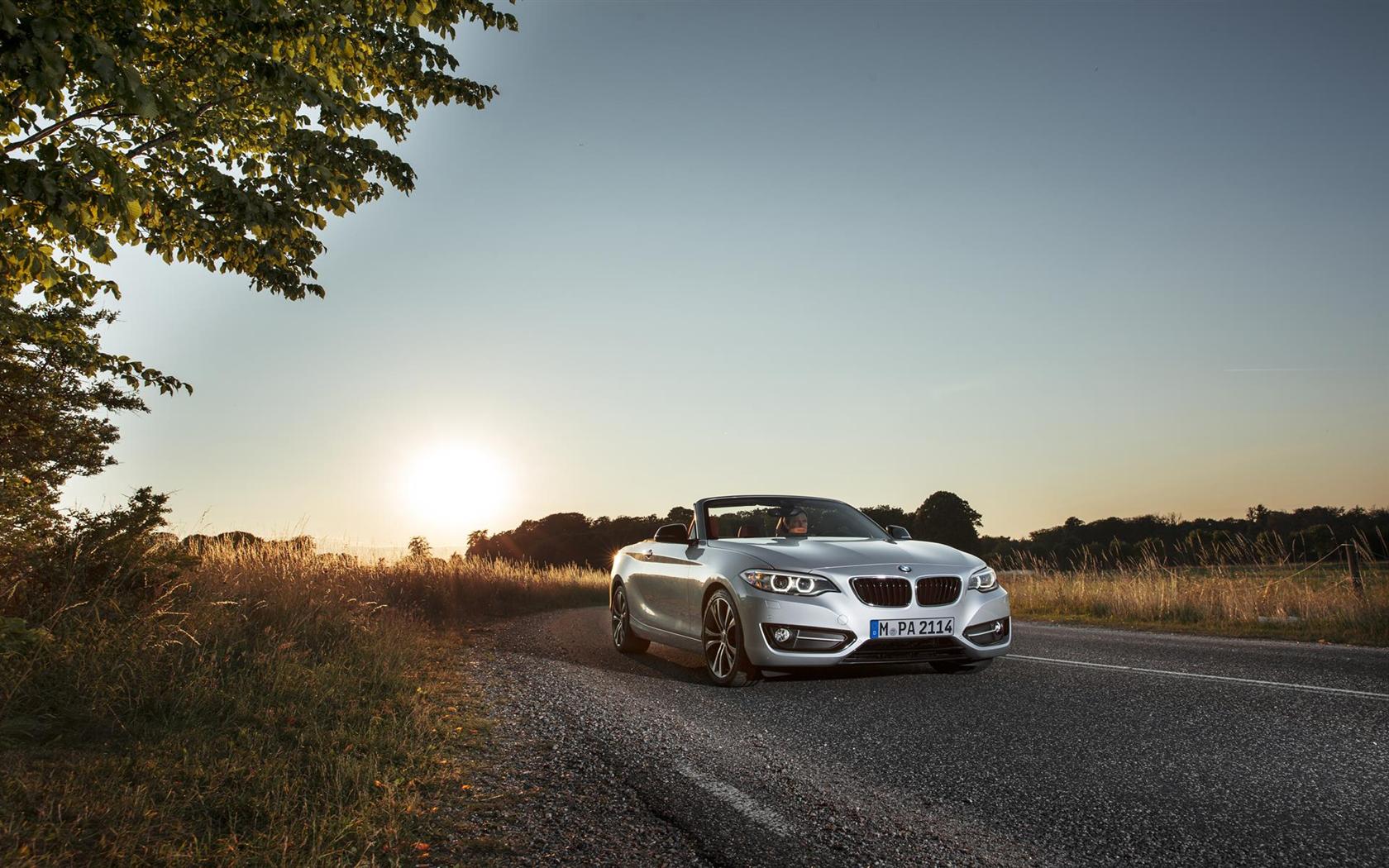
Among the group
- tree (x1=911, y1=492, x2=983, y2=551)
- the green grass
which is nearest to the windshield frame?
the green grass

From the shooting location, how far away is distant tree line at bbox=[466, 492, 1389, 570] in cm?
1577

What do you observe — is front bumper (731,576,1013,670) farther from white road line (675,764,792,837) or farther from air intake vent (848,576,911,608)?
white road line (675,764,792,837)

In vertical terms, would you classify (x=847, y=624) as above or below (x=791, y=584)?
below

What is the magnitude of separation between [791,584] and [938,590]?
1.20m

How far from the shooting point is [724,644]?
24.4 feet

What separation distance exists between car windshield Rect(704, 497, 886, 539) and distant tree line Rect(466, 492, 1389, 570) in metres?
0.65

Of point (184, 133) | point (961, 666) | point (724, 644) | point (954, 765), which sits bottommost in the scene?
point (954, 765)

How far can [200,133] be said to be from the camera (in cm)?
888

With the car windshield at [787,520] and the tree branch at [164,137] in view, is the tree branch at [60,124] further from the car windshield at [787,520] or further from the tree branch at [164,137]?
the car windshield at [787,520]

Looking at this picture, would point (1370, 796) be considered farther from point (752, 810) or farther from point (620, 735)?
point (620, 735)

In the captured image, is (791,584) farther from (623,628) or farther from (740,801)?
(623,628)

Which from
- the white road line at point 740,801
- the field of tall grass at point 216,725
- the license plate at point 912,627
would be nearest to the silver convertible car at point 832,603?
the license plate at point 912,627

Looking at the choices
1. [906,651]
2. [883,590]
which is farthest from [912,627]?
[883,590]

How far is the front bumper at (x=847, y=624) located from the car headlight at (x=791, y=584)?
4 centimetres
